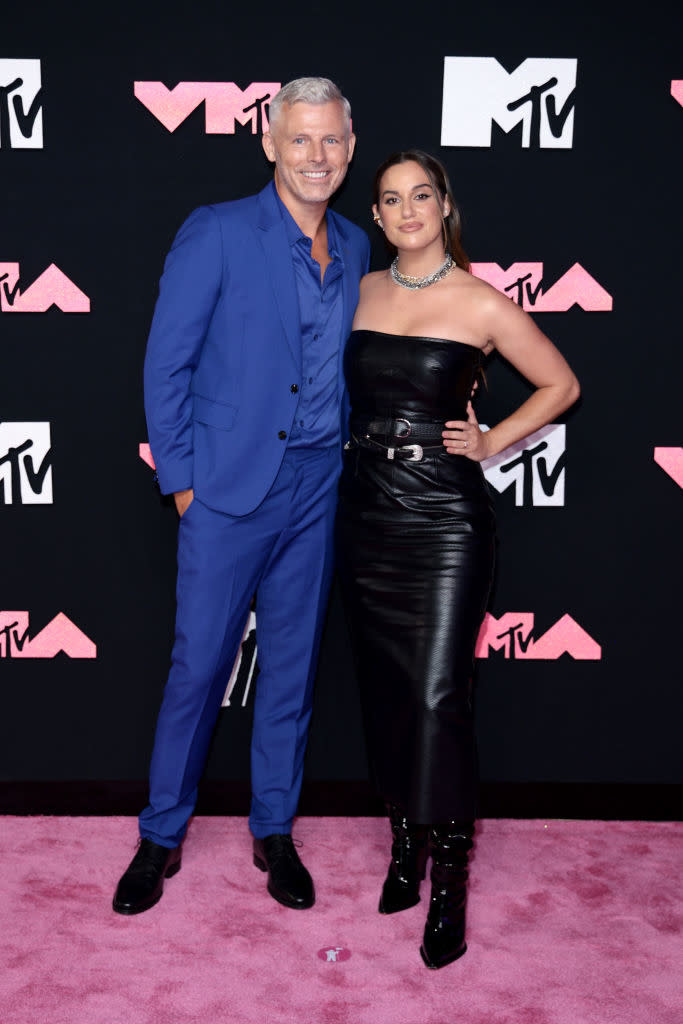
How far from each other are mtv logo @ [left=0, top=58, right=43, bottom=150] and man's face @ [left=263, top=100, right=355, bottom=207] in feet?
2.43

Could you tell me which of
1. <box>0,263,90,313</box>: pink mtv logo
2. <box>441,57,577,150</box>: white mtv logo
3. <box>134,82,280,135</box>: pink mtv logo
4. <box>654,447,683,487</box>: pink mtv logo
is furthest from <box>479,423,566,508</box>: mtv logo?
<box>0,263,90,313</box>: pink mtv logo

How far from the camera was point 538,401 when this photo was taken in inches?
92.8

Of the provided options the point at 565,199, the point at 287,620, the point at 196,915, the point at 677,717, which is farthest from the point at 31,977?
the point at 565,199

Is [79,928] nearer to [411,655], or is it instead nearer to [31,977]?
[31,977]

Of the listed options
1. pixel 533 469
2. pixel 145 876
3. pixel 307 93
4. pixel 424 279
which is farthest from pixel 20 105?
pixel 145 876

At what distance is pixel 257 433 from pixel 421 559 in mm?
513

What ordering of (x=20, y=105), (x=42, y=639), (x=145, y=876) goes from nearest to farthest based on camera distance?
(x=145, y=876) → (x=20, y=105) → (x=42, y=639)

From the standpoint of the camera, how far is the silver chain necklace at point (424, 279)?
2.27 metres

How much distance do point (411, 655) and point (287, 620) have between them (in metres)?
0.42

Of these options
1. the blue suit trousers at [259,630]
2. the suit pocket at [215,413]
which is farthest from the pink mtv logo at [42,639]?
the suit pocket at [215,413]

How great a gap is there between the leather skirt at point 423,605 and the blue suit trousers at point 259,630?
0.16m

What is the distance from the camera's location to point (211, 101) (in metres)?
2.54

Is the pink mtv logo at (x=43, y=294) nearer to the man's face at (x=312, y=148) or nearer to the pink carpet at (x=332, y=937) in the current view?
the man's face at (x=312, y=148)

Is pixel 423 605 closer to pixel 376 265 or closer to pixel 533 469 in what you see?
pixel 533 469
